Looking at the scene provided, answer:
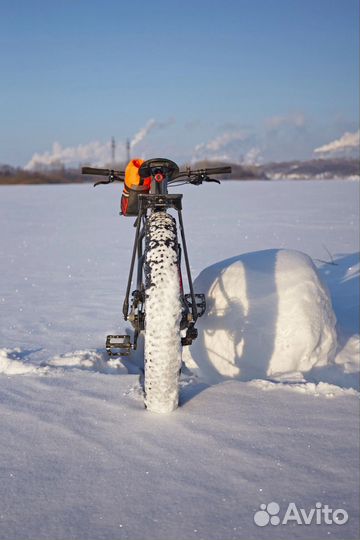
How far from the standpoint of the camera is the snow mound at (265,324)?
3.93m

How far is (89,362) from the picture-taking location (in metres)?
4.02

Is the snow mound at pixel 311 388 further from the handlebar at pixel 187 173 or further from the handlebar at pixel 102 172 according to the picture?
the handlebar at pixel 102 172

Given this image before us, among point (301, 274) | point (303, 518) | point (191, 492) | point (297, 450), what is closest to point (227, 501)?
point (191, 492)

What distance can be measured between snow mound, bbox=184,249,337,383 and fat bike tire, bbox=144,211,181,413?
1108 mm

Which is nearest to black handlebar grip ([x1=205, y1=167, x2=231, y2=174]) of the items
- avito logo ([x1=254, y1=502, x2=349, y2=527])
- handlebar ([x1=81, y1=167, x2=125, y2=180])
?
handlebar ([x1=81, y1=167, x2=125, y2=180])

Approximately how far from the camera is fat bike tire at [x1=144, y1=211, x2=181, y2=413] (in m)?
2.90

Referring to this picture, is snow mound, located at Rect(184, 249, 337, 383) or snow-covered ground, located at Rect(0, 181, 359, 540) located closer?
snow-covered ground, located at Rect(0, 181, 359, 540)

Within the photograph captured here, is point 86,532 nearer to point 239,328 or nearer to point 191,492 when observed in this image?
point 191,492

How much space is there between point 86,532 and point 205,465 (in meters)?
0.70

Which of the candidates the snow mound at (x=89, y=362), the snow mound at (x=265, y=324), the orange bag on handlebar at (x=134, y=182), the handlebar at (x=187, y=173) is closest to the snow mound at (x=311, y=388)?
the snow mound at (x=265, y=324)

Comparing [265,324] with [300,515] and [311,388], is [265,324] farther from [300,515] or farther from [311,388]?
[300,515]

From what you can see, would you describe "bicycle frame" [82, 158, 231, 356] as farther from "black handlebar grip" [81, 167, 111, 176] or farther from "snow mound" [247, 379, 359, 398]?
"snow mound" [247, 379, 359, 398]

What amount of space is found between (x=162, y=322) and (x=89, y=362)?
4.50 ft

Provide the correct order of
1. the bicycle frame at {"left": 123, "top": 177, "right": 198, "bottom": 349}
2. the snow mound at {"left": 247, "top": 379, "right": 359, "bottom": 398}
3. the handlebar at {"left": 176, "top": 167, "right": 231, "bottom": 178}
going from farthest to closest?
the handlebar at {"left": 176, "top": 167, "right": 231, "bottom": 178}
the snow mound at {"left": 247, "top": 379, "right": 359, "bottom": 398}
the bicycle frame at {"left": 123, "top": 177, "right": 198, "bottom": 349}
